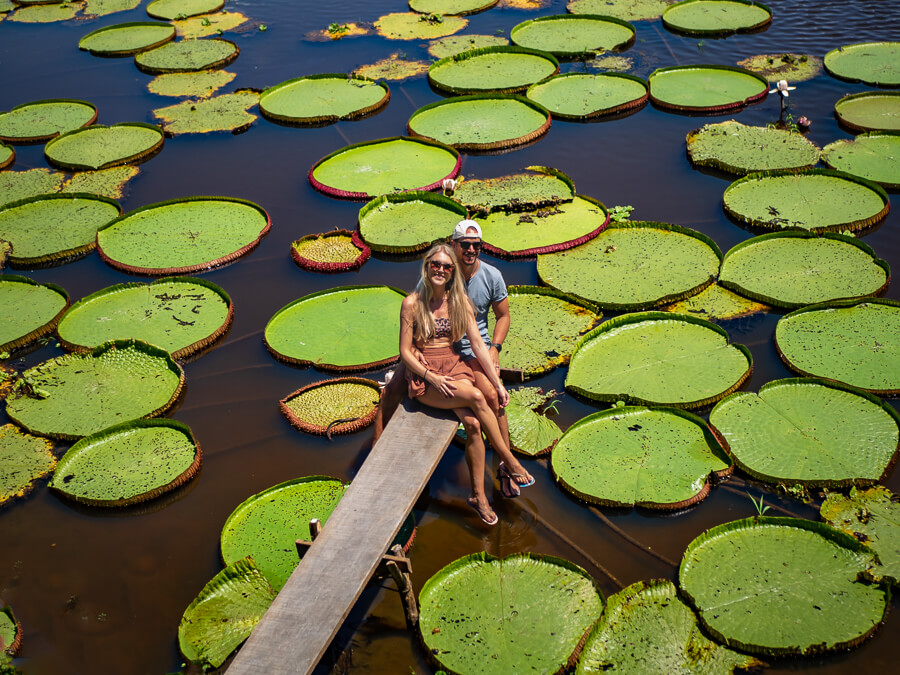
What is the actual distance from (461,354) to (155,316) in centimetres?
340

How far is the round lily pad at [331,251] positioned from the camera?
24.6 feet

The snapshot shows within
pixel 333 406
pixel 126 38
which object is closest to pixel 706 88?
pixel 333 406

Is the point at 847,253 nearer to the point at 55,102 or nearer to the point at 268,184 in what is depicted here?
the point at 268,184

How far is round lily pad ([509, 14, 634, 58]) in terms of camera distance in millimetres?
11102

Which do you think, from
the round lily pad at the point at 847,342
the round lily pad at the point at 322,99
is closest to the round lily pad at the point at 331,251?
the round lily pad at the point at 322,99

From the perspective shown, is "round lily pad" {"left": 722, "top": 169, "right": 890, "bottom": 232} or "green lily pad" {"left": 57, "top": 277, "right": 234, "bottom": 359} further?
"round lily pad" {"left": 722, "top": 169, "right": 890, "bottom": 232}

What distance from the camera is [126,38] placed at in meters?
13.1

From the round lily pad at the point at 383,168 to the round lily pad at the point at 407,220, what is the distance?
0.29 m

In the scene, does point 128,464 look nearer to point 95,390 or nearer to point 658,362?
point 95,390

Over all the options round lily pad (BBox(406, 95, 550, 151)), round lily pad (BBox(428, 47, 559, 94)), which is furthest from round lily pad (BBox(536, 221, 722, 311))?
round lily pad (BBox(428, 47, 559, 94))

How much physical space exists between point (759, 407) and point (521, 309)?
6.94ft

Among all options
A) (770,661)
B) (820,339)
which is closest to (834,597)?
(770,661)

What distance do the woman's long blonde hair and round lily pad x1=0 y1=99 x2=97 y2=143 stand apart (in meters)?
8.06

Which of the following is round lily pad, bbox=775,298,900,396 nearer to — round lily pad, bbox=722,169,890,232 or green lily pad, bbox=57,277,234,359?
round lily pad, bbox=722,169,890,232
